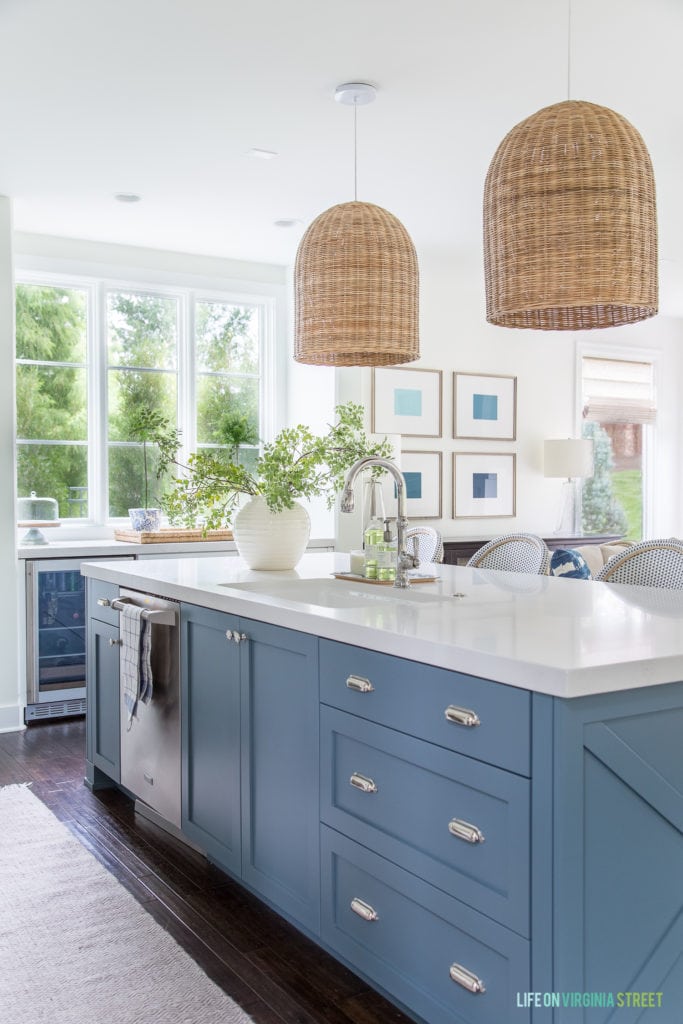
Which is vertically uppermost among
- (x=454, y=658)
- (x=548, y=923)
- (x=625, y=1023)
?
(x=454, y=658)

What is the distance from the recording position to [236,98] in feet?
11.5

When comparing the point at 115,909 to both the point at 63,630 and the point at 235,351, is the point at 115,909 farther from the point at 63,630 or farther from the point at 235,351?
the point at 235,351

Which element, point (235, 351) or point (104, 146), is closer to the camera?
point (104, 146)

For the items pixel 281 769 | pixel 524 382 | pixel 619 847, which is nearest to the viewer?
pixel 619 847

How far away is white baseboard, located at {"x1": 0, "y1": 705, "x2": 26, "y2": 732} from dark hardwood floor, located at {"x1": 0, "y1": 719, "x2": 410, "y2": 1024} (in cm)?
93

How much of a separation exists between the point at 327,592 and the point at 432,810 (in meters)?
1.06

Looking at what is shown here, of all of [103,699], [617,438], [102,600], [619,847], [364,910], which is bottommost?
[364,910]

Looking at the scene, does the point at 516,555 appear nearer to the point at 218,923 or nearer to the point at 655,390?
the point at 218,923

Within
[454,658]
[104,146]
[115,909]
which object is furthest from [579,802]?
[104,146]

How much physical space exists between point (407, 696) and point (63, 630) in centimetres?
348

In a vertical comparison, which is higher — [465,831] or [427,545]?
[427,545]

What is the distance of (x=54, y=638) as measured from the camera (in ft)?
15.9

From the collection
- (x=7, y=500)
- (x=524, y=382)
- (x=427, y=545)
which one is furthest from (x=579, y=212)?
(x=524, y=382)

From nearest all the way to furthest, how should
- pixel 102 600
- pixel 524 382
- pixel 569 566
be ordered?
pixel 102 600 < pixel 569 566 < pixel 524 382
